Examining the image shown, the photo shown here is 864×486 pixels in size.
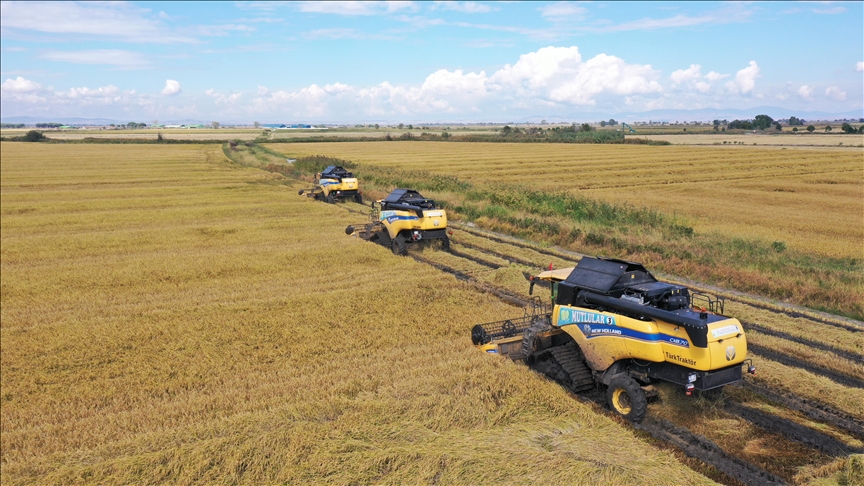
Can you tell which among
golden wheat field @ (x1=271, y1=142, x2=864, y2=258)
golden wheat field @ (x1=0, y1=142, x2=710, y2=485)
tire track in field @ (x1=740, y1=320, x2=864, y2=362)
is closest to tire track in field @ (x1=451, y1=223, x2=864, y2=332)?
tire track in field @ (x1=740, y1=320, x2=864, y2=362)

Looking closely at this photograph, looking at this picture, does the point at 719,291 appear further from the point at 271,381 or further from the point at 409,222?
the point at 271,381

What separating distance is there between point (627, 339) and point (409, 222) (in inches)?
522

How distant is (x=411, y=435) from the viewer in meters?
8.30

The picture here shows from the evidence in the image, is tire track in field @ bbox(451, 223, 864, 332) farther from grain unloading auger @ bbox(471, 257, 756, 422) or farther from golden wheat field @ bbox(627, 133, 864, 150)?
golden wheat field @ bbox(627, 133, 864, 150)

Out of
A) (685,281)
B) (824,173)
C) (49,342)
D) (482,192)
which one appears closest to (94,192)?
(482,192)

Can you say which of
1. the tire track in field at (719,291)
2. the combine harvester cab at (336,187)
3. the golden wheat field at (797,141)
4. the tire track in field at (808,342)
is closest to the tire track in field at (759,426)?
the tire track in field at (808,342)

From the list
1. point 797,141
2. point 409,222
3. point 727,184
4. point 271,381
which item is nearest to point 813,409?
point 271,381

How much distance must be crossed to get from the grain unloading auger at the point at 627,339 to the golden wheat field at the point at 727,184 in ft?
52.6

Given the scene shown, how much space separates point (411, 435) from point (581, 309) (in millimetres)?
3647

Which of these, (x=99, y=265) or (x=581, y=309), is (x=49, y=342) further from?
(x=581, y=309)

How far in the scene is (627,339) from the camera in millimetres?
8945

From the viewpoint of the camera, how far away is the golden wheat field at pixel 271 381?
7.55 meters

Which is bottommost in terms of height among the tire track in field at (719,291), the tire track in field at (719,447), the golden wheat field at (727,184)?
the tire track in field at (719,447)

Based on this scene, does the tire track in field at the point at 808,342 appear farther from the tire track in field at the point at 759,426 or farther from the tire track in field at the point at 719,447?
the tire track in field at the point at 719,447
